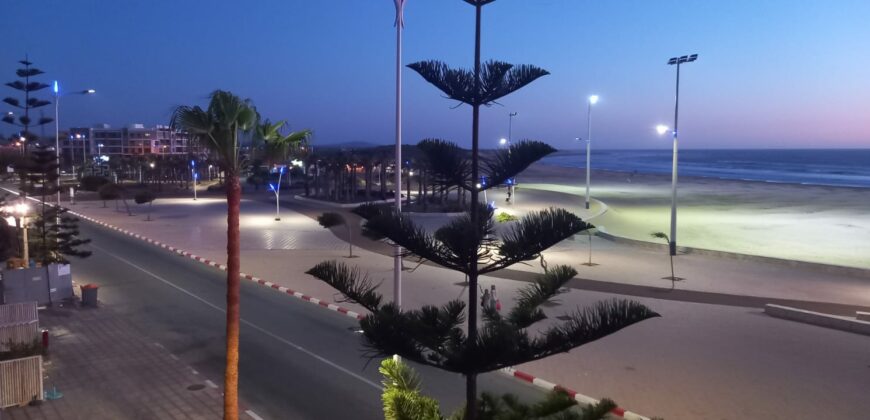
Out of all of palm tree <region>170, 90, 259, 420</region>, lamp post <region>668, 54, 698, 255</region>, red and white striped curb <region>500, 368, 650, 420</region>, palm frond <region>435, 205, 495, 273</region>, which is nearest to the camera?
palm frond <region>435, 205, 495, 273</region>

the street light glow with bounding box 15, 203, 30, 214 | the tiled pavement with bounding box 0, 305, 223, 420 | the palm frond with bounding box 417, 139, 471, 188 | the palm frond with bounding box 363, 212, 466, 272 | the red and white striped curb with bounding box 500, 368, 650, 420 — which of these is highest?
the palm frond with bounding box 417, 139, 471, 188

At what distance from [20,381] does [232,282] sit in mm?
4509

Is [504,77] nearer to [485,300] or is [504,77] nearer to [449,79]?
[449,79]

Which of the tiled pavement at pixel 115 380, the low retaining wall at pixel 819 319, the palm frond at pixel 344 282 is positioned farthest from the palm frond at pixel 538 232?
the low retaining wall at pixel 819 319

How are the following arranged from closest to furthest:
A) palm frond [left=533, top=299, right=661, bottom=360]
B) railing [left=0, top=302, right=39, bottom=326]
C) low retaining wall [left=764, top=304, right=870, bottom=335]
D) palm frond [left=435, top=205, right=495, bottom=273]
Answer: palm frond [left=533, top=299, right=661, bottom=360] < palm frond [left=435, top=205, right=495, bottom=273] < railing [left=0, top=302, right=39, bottom=326] < low retaining wall [left=764, top=304, right=870, bottom=335]

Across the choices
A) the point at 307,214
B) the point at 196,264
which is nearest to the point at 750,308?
the point at 196,264

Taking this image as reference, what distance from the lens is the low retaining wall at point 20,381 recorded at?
938cm

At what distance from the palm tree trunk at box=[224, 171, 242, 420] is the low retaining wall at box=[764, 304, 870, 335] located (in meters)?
12.6

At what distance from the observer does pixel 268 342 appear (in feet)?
42.3

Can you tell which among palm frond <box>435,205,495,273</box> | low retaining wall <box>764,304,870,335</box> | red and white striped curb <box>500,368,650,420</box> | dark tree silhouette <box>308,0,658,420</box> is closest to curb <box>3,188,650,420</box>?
red and white striped curb <box>500,368,650,420</box>

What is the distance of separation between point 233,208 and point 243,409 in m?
3.63

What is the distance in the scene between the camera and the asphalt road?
9.90 m

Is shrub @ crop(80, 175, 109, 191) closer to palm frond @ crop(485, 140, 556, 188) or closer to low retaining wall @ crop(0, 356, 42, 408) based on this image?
low retaining wall @ crop(0, 356, 42, 408)

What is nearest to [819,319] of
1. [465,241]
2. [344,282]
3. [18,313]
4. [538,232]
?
[538,232]
